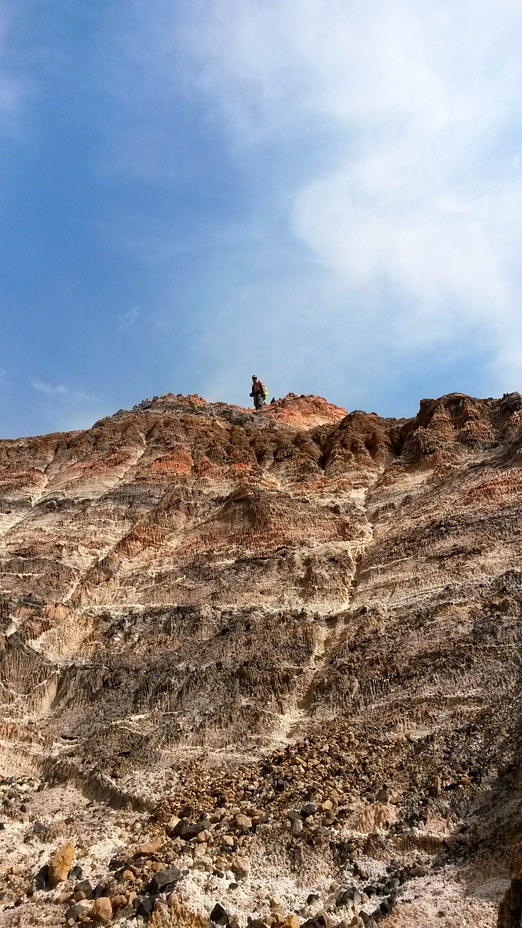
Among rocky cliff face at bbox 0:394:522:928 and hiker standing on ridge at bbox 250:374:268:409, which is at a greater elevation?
hiker standing on ridge at bbox 250:374:268:409

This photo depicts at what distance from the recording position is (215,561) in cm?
2400

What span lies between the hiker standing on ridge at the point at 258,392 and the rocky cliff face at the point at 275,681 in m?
32.0

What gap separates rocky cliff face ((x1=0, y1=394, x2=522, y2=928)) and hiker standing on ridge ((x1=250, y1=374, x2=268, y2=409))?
31959mm

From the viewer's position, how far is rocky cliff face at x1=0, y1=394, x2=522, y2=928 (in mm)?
9875

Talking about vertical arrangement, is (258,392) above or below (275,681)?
above

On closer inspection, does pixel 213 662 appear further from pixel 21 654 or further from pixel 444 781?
pixel 444 781

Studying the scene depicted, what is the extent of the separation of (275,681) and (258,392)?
51.6 meters

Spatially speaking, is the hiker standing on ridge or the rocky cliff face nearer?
the rocky cliff face

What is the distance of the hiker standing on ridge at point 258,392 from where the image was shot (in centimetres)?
6562

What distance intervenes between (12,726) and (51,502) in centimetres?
1572

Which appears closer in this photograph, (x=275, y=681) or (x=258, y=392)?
(x=275, y=681)

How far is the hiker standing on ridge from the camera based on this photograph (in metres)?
65.6

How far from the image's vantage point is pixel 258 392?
66875 millimetres

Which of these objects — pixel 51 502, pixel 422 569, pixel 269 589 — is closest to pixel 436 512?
pixel 422 569
